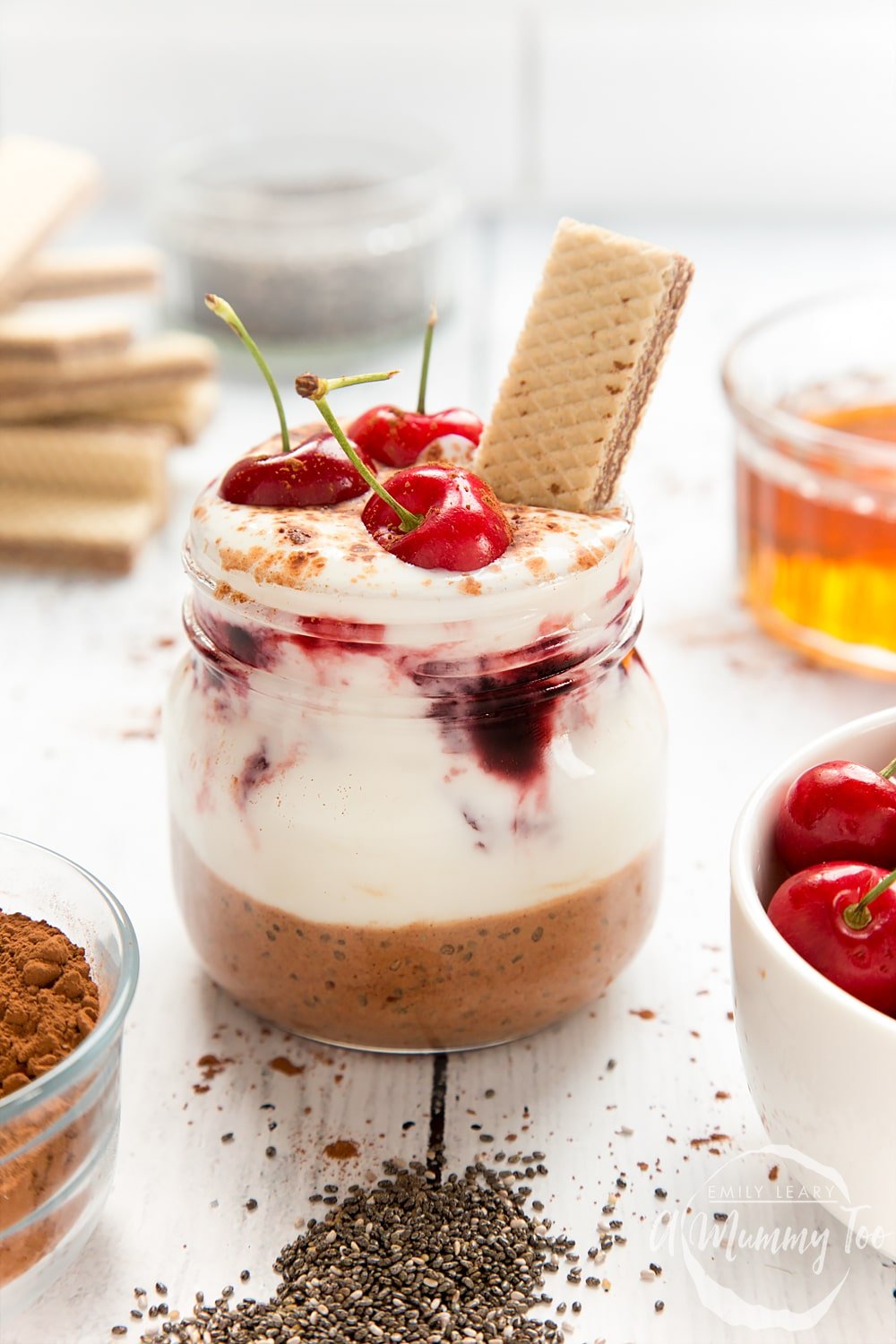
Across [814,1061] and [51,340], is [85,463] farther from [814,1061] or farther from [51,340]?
[814,1061]

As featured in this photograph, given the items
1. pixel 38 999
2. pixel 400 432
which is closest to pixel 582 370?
pixel 400 432

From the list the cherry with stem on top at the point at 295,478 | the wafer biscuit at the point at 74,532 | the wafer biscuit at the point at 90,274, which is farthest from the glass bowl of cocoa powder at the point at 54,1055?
the wafer biscuit at the point at 90,274

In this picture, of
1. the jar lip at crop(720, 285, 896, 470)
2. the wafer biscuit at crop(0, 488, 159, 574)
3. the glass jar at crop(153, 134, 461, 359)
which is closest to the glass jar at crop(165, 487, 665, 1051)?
the jar lip at crop(720, 285, 896, 470)

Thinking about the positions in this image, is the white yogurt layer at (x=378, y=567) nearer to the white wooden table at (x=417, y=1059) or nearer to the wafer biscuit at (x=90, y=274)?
the white wooden table at (x=417, y=1059)

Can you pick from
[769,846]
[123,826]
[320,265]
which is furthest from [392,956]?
[320,265]

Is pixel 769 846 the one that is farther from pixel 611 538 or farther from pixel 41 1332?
pixel 41 1332

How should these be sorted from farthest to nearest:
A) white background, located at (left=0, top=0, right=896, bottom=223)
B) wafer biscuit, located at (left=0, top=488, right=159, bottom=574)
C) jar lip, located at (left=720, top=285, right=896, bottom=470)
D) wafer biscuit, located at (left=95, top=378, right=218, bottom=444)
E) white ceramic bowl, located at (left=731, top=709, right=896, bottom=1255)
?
white background, located at (left=0, top=0, right=896, bottom=223) → wafer biscuit, located at (left=95, top=378, right=218, bottom=444) → wafer biscuit, located at (left=0, top=488, right=159, bottom=574) → jar lip, located at (left=720, top=285, right=896, bottom=470) → white ceramic bowl, located at (left=731, top=709, right=896, bottom=1255)

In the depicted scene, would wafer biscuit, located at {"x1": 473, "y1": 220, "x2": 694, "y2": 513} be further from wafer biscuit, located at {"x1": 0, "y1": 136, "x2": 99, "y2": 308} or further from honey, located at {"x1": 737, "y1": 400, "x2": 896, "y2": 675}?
wafer biscuit, located at {"x1": 0, "y1": 136, "x2": 99, "y2": 308}
